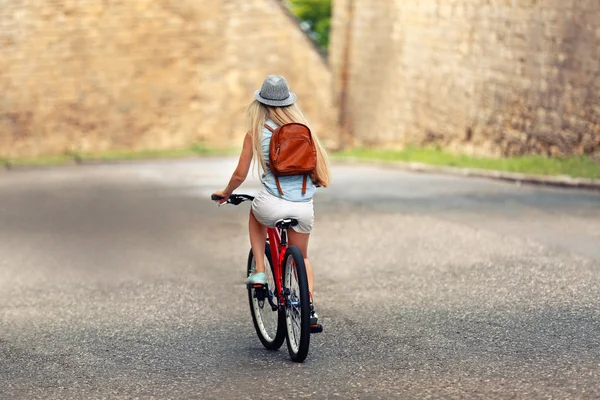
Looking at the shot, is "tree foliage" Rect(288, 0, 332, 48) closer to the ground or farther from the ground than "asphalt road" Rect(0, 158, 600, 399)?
closer to the ground

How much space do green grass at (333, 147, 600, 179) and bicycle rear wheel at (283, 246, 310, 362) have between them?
367 inches

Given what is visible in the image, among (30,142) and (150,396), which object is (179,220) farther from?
(30,142)

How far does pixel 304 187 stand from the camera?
629cm

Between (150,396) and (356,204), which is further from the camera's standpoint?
(356,204)

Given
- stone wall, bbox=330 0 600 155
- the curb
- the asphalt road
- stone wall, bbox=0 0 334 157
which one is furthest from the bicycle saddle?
stone wall, bbox=0 0 334 157

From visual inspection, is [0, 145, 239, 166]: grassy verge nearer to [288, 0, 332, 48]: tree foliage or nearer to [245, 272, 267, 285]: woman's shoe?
[288, 0, 332, 48]: tree foliage

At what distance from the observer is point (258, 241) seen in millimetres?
6543

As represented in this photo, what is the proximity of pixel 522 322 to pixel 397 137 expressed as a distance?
1777 centimetres

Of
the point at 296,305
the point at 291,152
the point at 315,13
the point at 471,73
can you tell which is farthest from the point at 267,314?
the point at 315,13

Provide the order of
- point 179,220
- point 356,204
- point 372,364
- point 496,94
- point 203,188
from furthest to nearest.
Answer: point 496,94 → point 203,188 → point 356,204 → point 179,220 → point 372,364

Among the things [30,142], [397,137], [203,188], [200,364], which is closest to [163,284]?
[200,364]

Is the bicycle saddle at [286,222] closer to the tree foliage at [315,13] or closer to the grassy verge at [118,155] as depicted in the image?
the grassy verge at [118,155]

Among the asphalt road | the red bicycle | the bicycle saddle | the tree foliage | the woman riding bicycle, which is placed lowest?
the tree foliage

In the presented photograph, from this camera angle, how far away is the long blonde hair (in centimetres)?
630
